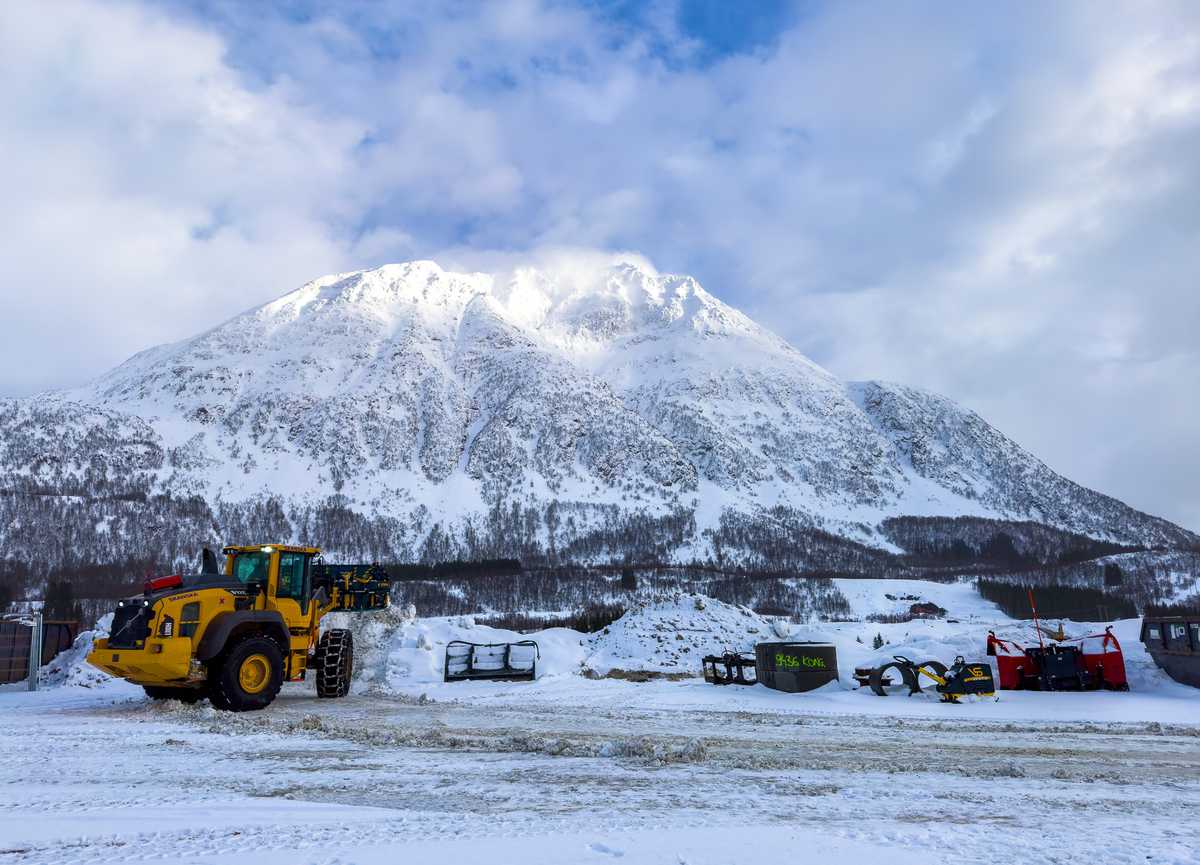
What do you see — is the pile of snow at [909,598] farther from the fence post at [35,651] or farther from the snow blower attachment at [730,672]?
the fence post at [35,651]

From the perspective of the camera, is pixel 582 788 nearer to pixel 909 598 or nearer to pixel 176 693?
pixel 176 693

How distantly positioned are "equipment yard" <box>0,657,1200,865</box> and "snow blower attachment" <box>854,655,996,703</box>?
Result: 3.13 m

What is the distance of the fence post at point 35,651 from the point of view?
1953 centimetres

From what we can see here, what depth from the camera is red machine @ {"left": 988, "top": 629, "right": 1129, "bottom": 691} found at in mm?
18344

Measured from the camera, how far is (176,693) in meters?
15.1

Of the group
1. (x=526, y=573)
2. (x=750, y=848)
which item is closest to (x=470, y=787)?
(x=750, y=848)

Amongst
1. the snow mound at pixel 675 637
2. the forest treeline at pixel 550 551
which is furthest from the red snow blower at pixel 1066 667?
the forest treeline at pixel 550 551

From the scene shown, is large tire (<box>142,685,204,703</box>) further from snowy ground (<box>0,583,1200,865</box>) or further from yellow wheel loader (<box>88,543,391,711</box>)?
snowy ground (<box>0,583,1200,865</box>)

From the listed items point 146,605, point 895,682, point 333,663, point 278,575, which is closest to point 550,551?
point 895,682

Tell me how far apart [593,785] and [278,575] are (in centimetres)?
995

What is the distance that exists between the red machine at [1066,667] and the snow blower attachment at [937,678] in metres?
1.23

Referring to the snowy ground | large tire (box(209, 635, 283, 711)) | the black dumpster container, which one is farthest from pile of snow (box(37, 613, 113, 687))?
the black dumpster container

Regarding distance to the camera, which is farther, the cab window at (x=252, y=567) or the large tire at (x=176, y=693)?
the cab window at (x=252, y=567)

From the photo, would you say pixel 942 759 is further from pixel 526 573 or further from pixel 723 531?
pixel 723 531
